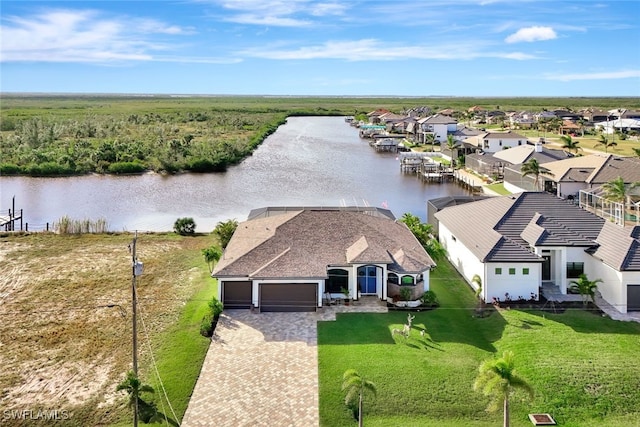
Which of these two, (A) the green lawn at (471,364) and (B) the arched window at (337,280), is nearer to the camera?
(A) the green lawn at (471,364)

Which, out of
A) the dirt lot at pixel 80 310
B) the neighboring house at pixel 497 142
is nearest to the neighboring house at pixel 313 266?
the dirt lot at pixel 80 310

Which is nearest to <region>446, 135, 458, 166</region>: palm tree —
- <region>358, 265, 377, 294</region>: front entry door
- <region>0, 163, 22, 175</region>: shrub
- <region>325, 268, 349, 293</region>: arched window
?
<region>358, 265, 377, 294</region>: front entry door

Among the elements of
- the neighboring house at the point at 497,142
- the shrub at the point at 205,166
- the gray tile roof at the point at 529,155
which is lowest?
the shrub at the point at 205,166

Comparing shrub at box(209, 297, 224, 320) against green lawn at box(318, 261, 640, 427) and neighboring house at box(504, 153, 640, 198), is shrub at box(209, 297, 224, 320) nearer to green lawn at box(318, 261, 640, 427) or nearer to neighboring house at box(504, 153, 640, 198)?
green lawn at box(318, 261, 640, 427)

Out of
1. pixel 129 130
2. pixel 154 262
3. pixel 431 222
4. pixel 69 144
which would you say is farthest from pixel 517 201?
pixel 129 130

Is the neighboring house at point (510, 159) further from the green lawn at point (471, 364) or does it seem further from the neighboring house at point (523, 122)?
the neighboring house at point (523, 122)

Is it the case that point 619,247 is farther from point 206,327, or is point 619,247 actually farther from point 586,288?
point 206,327
